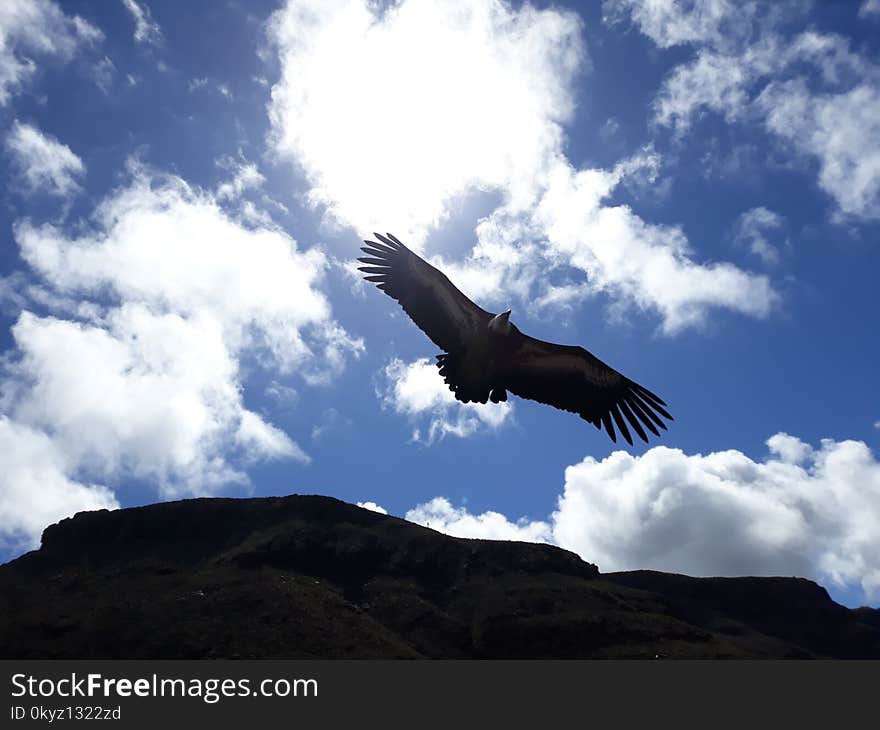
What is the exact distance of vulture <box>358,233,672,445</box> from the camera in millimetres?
19219

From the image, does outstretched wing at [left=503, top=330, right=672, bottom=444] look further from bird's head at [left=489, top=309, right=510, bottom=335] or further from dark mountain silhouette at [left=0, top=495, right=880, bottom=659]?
dark mountain silhouette at [left=0, top=495, right=880, bottom=659]

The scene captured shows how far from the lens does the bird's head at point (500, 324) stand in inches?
746

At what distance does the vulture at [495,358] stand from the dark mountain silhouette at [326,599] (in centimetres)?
4570

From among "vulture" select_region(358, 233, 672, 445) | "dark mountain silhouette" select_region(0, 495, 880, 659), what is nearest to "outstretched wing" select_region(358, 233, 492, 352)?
"vulture" select_region(358, 233, 672, 445)

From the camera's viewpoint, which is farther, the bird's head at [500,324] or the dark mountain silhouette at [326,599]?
the dark mountain silhouette at [326,599]

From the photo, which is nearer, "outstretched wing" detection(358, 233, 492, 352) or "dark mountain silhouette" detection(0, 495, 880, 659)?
"outstretched wing" detection(358, 233, 492, 352)

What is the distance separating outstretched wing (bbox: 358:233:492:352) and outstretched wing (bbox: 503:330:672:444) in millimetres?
1537

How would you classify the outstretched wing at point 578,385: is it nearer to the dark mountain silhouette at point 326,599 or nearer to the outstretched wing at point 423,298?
the outstretched wing at point 423,298

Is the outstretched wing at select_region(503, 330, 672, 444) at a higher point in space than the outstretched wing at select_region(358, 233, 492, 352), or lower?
lower

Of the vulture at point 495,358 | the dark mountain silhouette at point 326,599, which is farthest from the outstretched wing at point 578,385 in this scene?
the dark mountain silhouette at point 326,599

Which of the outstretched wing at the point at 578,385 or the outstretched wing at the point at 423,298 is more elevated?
the outstretched wing at the point at 423,298
